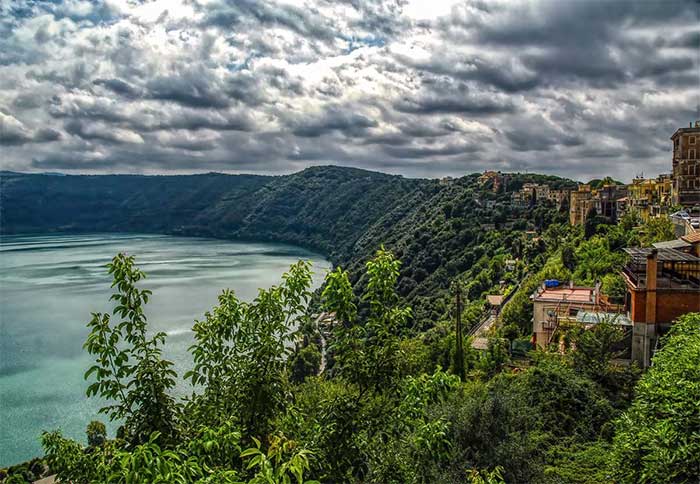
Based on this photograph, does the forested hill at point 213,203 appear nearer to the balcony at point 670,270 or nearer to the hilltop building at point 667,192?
the hilltop building at point 667,192

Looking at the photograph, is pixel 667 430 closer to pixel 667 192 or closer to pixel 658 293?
pixel 658 293

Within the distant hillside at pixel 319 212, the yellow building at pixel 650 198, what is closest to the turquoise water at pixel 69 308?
the distant hillside at pixel 319 212

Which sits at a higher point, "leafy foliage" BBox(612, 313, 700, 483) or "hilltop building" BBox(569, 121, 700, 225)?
"hilltop building" BBox(569, 121, 700, 225)

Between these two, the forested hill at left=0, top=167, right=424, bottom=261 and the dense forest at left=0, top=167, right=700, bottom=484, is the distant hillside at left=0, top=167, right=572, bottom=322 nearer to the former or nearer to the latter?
the forested hill at left=0, top=167, right=424, bottom=261

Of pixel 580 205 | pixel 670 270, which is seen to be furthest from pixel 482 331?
pixel 580 205

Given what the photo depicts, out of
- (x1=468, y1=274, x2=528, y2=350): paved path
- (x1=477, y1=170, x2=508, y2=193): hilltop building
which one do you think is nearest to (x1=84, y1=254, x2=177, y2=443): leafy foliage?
(x1=468, y1=274, x2=528, y2=350): paved path

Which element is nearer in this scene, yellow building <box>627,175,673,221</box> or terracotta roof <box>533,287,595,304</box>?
terracotta roof <box>533,287,595,304</box>
